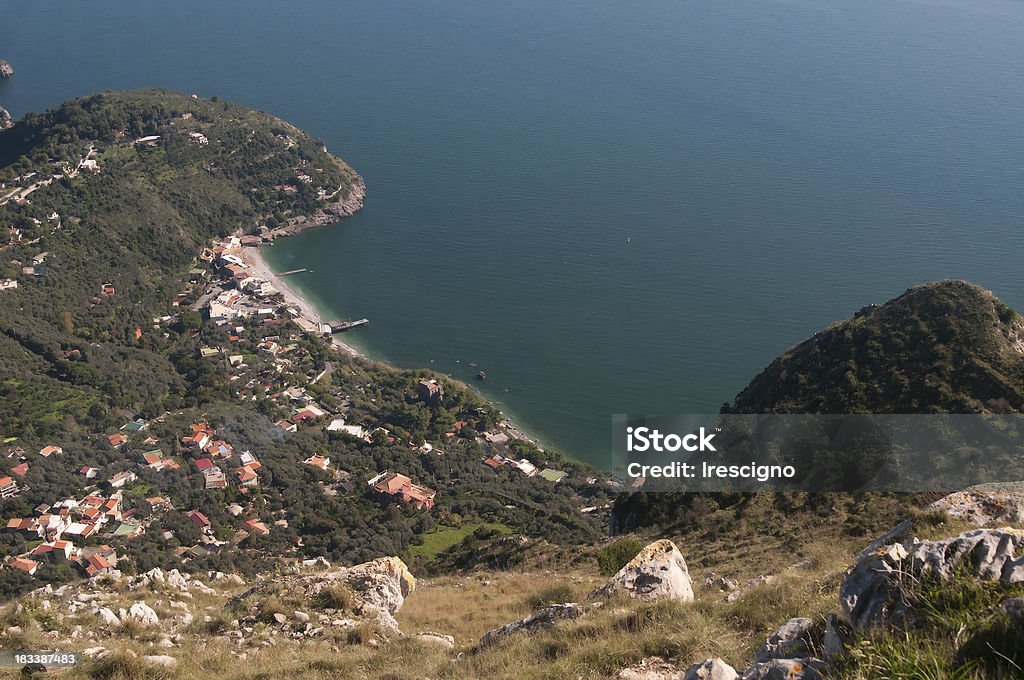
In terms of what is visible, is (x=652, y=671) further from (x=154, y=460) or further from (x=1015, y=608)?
(x=154, y=460)

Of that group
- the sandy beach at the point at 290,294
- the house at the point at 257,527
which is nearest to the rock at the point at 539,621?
the house at the point at 257,527

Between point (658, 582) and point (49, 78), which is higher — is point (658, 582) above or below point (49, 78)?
below

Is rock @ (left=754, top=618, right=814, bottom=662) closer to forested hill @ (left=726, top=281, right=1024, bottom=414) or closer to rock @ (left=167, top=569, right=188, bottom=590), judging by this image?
rock @ (left=167, top=569, right=188, bottom=590)

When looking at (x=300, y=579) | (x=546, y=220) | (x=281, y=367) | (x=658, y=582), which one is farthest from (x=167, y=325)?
(x=658, y=582)

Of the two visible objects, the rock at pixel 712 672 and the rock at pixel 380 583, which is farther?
the rock at pixel 380 583

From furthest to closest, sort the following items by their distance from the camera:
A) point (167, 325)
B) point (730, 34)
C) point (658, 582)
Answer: point (730, 34) < point (167, 325) < point (658, 582)

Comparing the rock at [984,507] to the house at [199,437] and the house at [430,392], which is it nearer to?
the house at [199,437]

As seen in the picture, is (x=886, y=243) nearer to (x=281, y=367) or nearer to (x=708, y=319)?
(x=708, y=319)

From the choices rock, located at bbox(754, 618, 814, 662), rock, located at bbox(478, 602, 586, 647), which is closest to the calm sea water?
rock, located at bbox(478, 602, 586, 647)
